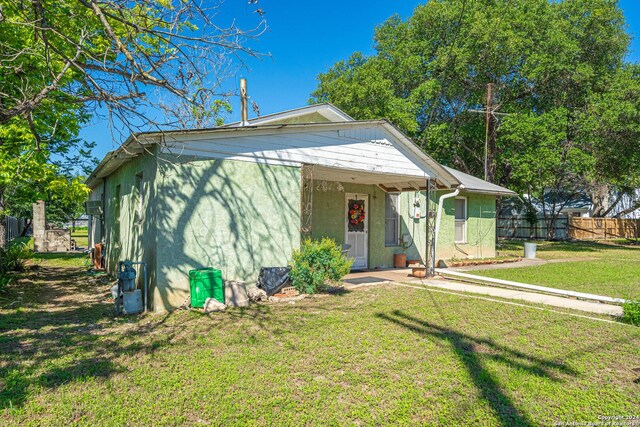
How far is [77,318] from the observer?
6430 mm

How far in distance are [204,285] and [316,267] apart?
2287 mm

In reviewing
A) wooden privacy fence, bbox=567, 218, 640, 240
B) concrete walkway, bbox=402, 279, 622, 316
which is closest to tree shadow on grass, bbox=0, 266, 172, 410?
concrete walkway, bbox=402, 279, 622, 316

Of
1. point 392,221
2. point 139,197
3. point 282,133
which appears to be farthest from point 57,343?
point 392,221

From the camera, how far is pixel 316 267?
8109 mm

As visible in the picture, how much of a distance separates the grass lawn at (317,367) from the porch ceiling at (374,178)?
3796 mm

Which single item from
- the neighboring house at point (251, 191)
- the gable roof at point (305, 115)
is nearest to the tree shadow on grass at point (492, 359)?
the neighboring house at point (251, 191)

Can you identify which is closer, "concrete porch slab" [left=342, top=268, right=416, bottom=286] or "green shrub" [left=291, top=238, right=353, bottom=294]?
"green shrub" [left=291, top=238, right=353, bottom=294]

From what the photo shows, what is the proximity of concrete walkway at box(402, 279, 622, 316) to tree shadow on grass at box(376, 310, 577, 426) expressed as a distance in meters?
3.00

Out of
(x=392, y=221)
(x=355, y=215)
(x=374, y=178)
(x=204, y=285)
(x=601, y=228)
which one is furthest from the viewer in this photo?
(x=601, y=228)

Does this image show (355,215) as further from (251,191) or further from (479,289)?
(251,191)

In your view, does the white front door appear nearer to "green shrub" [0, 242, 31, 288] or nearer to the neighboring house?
the neighboring house

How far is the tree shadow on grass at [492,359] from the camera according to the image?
3438 millimetres

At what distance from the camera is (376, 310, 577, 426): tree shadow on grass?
11.3 ft

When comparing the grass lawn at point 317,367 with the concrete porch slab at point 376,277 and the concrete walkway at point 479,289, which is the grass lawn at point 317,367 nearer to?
the concrete walkway at point 479,289
